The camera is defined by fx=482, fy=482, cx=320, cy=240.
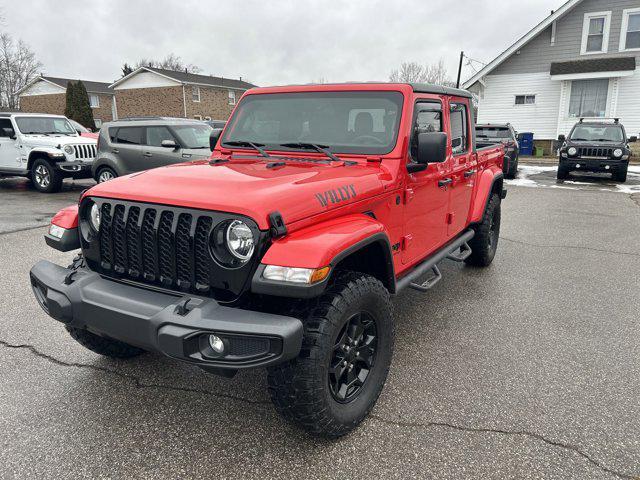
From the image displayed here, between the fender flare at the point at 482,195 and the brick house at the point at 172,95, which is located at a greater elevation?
the brick house at the point at 172,95

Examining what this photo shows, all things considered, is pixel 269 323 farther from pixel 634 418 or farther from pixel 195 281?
pixel 634 418

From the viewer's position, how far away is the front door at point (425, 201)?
3404mm

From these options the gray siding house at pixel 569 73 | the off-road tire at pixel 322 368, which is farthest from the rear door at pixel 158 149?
the gray siding house at pixel 569 73

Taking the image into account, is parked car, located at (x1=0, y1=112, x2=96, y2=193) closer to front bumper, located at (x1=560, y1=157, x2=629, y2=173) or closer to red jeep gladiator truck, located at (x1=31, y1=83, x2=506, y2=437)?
red jeep gladiator truck, located at (x1=31, y1=83, x2=506, y2=437)

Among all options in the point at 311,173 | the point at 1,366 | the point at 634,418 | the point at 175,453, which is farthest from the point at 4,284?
the point at 634,418

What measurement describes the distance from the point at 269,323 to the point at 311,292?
0.75ft

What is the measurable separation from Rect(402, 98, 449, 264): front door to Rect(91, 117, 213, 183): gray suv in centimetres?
685

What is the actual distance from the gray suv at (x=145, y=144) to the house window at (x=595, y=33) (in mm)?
18296

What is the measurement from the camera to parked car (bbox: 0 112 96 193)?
11398 millimetres

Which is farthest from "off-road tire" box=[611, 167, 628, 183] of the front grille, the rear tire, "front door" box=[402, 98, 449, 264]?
the rear tire

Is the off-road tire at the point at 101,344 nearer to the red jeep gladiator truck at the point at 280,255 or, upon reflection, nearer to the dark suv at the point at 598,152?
the red jeep gladiator truck at the point at 280,255

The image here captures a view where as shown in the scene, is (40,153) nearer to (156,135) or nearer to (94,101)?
(156,135)

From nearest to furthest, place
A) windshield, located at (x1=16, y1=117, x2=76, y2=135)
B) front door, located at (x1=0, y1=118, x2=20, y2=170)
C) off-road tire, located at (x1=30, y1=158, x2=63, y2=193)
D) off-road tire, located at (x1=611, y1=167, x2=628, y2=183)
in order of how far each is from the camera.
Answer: off-road tire, located at (x1=30, y1=158, x2=63, y2=193) < front door, located at (x1=0, y1=118, x2=20, y2=170) < windshield, located at (x1=16, y1=117, x2=76, y2=135) < off-road tire, located at (x1=611, y1=167, x2=628, y2=183)

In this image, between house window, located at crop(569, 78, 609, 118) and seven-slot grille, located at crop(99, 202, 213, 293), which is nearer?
seven-slot grille, located at crop(99, 202, 213, 293)
